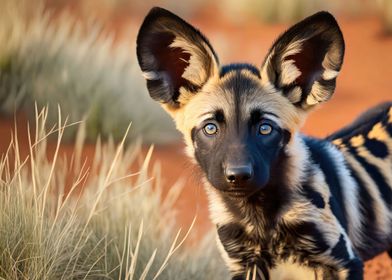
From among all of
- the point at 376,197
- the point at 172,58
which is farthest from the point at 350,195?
the point at 172,58

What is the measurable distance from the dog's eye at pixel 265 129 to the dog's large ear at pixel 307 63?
0.72ft

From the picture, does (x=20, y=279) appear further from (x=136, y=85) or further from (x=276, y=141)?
(x=136, y=85)

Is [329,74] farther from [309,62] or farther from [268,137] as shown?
[268,137]

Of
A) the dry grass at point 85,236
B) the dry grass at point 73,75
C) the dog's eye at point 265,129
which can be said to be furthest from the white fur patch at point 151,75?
the dry grass at point 73,75

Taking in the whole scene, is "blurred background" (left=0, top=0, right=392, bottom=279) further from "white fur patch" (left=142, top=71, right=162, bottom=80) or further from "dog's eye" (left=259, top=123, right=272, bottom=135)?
"dog's eye" (left=259, top=123, right=272, bottom=135)

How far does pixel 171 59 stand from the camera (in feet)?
10.3

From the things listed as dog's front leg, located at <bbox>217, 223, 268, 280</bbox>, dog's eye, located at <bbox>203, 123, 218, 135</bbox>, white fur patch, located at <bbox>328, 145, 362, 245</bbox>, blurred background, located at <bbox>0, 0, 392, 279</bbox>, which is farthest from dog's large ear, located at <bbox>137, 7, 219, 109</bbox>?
blurred background, located at <bbox>0, 0, 392, 279</bbox>

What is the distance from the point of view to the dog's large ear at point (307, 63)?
301 centimetres

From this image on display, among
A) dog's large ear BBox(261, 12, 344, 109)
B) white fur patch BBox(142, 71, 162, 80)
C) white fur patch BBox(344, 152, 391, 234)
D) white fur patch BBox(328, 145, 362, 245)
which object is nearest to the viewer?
dog's large ear BBox(261, 12, 344, 109)

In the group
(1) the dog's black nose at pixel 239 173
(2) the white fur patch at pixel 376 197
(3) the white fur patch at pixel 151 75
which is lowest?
(2) the white fur patch at pixel 376 197

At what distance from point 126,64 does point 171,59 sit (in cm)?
319

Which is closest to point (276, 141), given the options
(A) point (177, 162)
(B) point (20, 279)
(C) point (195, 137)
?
(C) point (195, 137)

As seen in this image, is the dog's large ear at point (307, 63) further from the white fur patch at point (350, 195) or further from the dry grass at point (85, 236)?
the dry grass at point (85, 236)

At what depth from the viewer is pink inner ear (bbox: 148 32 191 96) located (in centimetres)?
310
